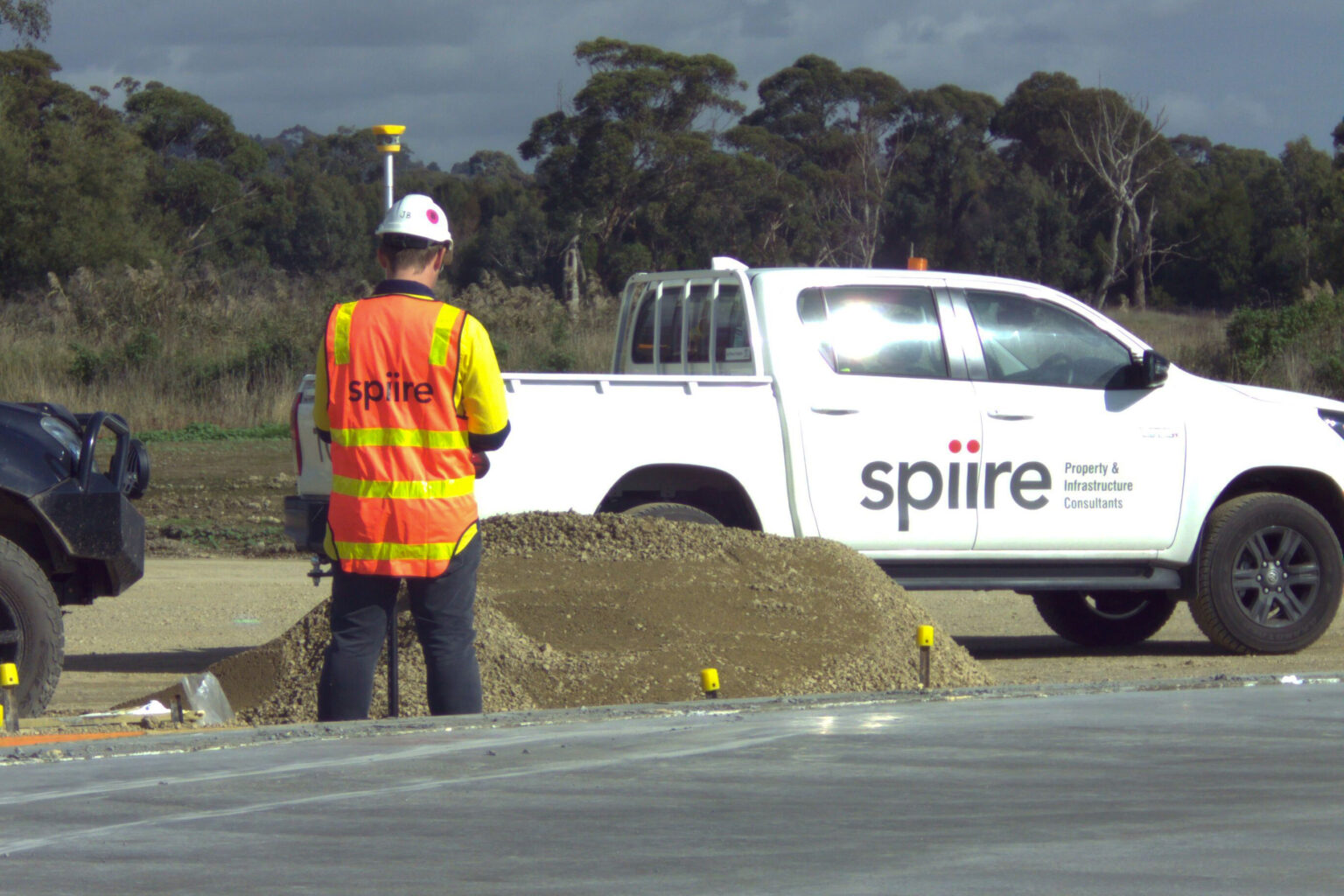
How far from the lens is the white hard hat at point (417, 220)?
16.5ft

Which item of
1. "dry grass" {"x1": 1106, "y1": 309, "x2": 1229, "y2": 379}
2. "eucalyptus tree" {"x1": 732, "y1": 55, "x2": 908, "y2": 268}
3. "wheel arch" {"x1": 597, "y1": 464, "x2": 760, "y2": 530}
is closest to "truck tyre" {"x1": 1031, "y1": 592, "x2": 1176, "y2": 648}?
"wheel arch" {"x1": 597, "y1": 464, "x2": 760, "y2": 530}

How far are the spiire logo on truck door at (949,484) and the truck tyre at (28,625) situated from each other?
3874 millimetres

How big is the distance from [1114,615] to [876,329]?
2.86 metres

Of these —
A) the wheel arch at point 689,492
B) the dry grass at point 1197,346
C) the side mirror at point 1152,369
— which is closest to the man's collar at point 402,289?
the wheel arch at point 689,492

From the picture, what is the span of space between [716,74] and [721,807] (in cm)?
5236

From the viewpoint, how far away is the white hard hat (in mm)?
5035

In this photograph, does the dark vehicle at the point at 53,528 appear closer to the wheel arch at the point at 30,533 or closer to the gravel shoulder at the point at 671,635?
the wheel arch at the point at 30,533

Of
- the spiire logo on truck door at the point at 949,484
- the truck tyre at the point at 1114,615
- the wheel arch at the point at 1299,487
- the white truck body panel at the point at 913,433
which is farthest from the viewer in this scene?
the truck tyre at the point at 1114,615

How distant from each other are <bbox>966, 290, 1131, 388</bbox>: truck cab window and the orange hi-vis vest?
4485 mm

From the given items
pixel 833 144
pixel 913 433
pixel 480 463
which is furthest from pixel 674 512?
pixel 833 144

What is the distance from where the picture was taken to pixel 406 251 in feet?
16.6

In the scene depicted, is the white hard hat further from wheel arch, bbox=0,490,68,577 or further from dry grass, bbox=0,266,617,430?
dry grass, bbox=0,266,617,430

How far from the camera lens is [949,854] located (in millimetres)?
3066

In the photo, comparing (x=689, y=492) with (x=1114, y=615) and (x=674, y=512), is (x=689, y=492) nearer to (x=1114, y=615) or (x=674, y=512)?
(x=674, y=512)
